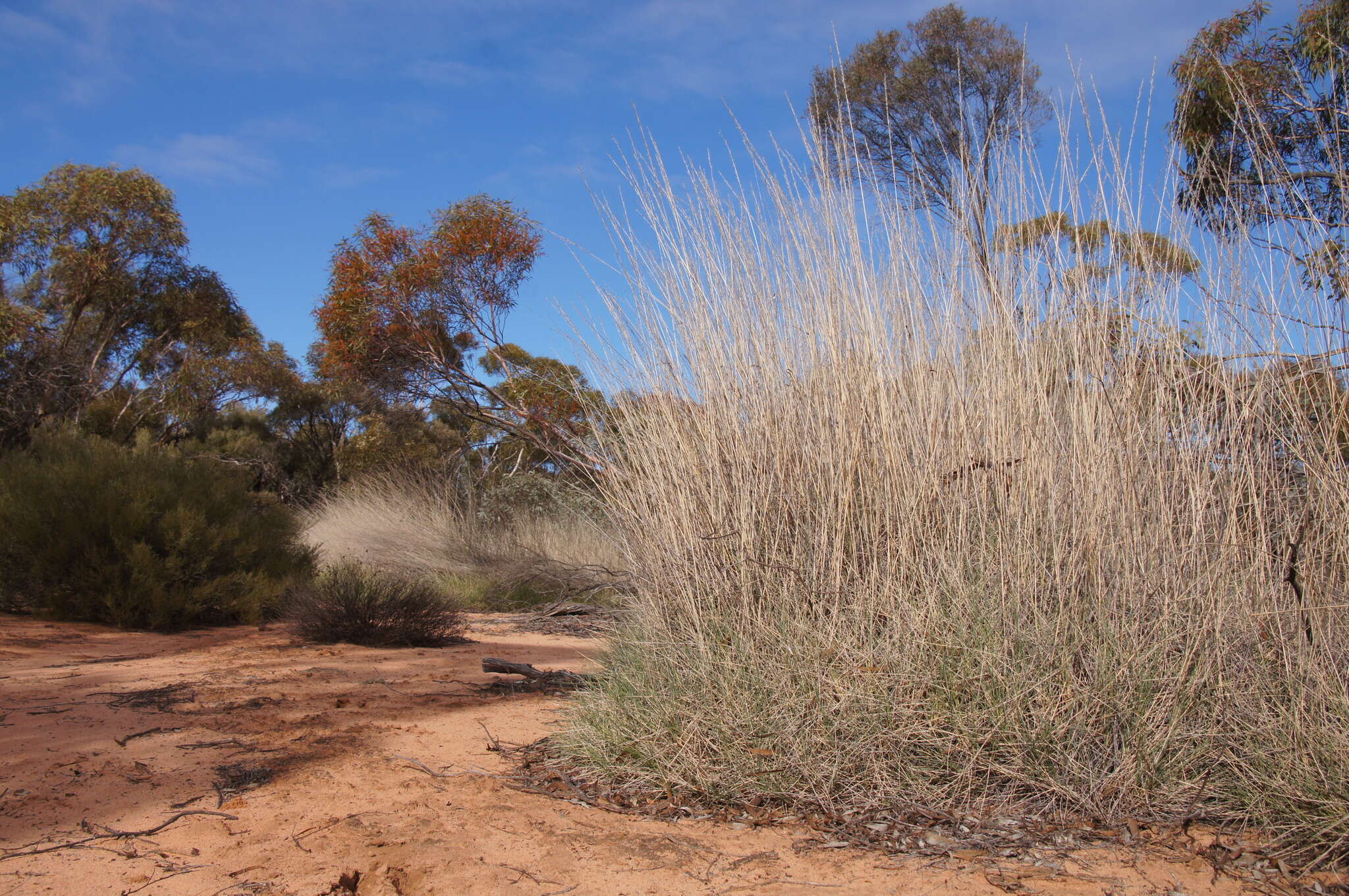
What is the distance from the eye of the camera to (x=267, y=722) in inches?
151

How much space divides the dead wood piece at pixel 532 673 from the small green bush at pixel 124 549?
11.6 feet

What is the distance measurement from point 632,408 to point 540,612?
5.29 metres

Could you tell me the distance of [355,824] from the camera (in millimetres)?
2611

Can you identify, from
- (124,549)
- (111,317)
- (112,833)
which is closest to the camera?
(112,833)

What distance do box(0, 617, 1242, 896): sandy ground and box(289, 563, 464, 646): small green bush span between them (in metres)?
1.77

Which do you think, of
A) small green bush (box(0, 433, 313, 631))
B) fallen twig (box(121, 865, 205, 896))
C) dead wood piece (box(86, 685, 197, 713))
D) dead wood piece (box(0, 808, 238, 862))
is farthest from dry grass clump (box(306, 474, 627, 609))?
fallen twig (box(121, 865, 205, 896))

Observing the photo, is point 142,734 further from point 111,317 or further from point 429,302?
point 111,317

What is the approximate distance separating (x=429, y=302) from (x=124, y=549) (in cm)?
730

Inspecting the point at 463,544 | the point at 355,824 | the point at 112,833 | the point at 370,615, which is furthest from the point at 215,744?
the point at 463,544

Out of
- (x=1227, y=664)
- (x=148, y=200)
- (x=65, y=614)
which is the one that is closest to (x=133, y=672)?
(x=65, y=614)

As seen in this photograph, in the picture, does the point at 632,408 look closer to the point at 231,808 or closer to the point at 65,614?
the point at 231,808

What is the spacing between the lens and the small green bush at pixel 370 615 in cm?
625

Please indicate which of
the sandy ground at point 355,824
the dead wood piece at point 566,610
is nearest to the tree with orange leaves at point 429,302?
the dead wood piece at point 566,610

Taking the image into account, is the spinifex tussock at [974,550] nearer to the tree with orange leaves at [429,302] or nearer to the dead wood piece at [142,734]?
the dead wood piece at [142,734]
